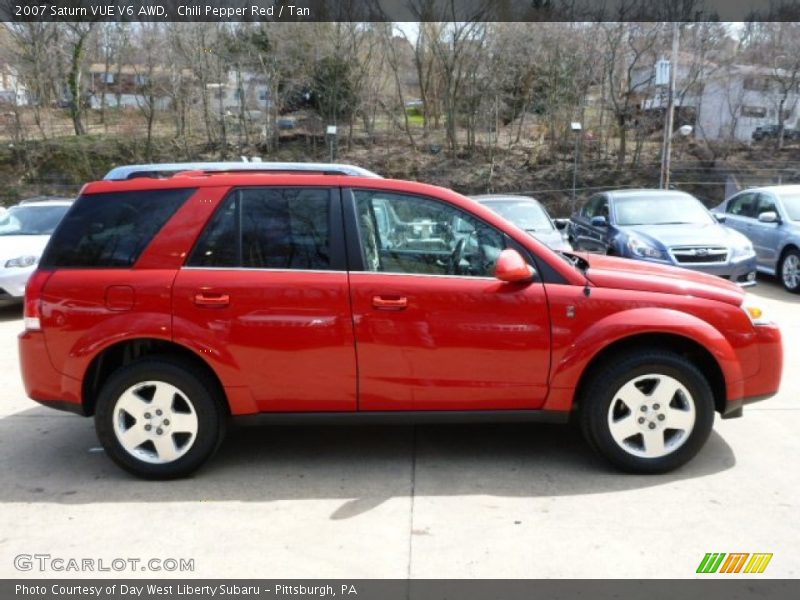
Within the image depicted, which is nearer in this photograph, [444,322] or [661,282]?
[444,322]

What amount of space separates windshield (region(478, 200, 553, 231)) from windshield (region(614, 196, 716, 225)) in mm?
1141

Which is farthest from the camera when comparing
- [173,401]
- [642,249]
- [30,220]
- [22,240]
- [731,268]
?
[30,220]

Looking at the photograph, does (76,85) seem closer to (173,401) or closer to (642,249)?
(642,249)

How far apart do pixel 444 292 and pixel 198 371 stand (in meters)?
1.48

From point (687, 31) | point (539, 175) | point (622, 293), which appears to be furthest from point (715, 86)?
point (622, 293)

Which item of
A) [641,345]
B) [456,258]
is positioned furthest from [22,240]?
[641,345]

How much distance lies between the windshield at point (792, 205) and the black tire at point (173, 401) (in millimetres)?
10016

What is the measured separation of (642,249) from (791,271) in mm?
2774

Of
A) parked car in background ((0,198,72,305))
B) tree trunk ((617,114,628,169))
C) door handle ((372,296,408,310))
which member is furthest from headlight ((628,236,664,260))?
tree trunk ((617,114,628,169))

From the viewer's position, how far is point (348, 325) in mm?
3824

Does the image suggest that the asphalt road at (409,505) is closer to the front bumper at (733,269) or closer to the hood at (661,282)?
the hood at (661,282)

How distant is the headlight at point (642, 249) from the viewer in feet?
30.3

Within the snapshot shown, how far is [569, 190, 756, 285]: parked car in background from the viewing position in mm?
9055

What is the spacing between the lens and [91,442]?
467 centimetres
